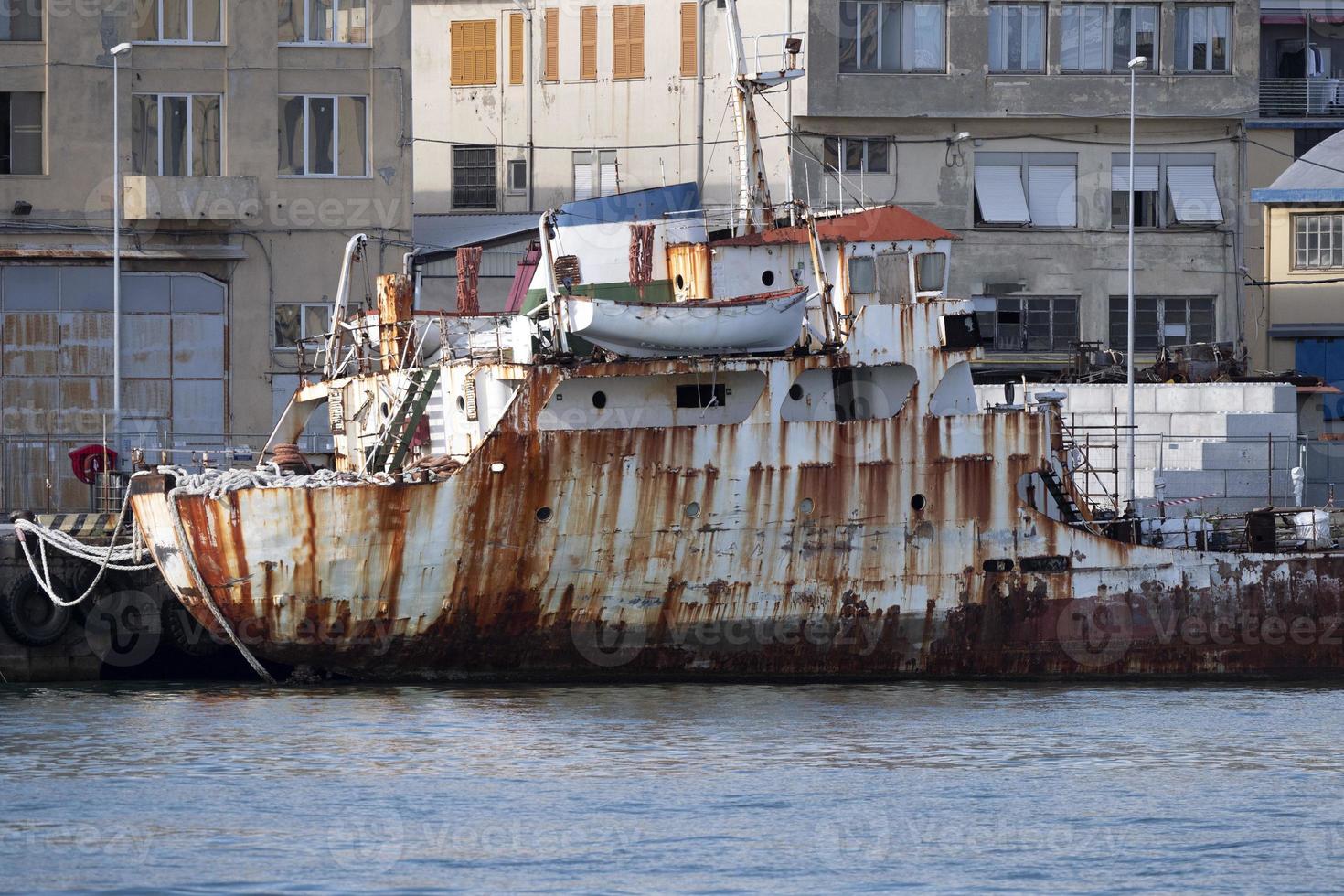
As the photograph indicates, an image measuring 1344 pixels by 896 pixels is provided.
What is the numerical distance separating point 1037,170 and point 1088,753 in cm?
2885

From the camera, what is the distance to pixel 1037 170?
49469 millimetres

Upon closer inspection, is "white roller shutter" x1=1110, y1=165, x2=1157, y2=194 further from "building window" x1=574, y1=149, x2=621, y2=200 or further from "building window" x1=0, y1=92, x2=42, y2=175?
"building window" x1=0, y1=92, x2=42, y2=175

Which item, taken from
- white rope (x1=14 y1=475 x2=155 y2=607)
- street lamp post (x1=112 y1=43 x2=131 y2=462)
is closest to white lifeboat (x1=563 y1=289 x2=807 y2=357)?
white rope (x1=14 y1=475 x2=155 y2=607)

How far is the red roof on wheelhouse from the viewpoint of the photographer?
93.0 feet

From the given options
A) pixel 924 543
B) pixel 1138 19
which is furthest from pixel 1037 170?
pixel 924 543

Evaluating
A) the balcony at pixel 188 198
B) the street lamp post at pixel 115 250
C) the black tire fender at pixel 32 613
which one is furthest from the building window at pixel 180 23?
the black tire fender at pixel 32 613

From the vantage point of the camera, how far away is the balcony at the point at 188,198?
1537 inches

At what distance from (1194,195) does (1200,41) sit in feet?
11.7

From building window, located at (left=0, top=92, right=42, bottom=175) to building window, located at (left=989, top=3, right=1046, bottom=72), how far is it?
21.0 metres

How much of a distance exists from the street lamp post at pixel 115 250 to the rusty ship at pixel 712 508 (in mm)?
8455

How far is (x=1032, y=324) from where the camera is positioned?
49.5m

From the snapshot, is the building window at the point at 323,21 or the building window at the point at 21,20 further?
the building window at the point at 323,21

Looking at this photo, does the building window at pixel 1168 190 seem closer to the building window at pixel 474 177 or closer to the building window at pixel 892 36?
the building window at pixel 892 36

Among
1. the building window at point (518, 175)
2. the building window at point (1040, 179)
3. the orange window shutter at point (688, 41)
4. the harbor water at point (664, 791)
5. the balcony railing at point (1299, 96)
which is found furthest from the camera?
the balcony railing at point (1299, 96)
